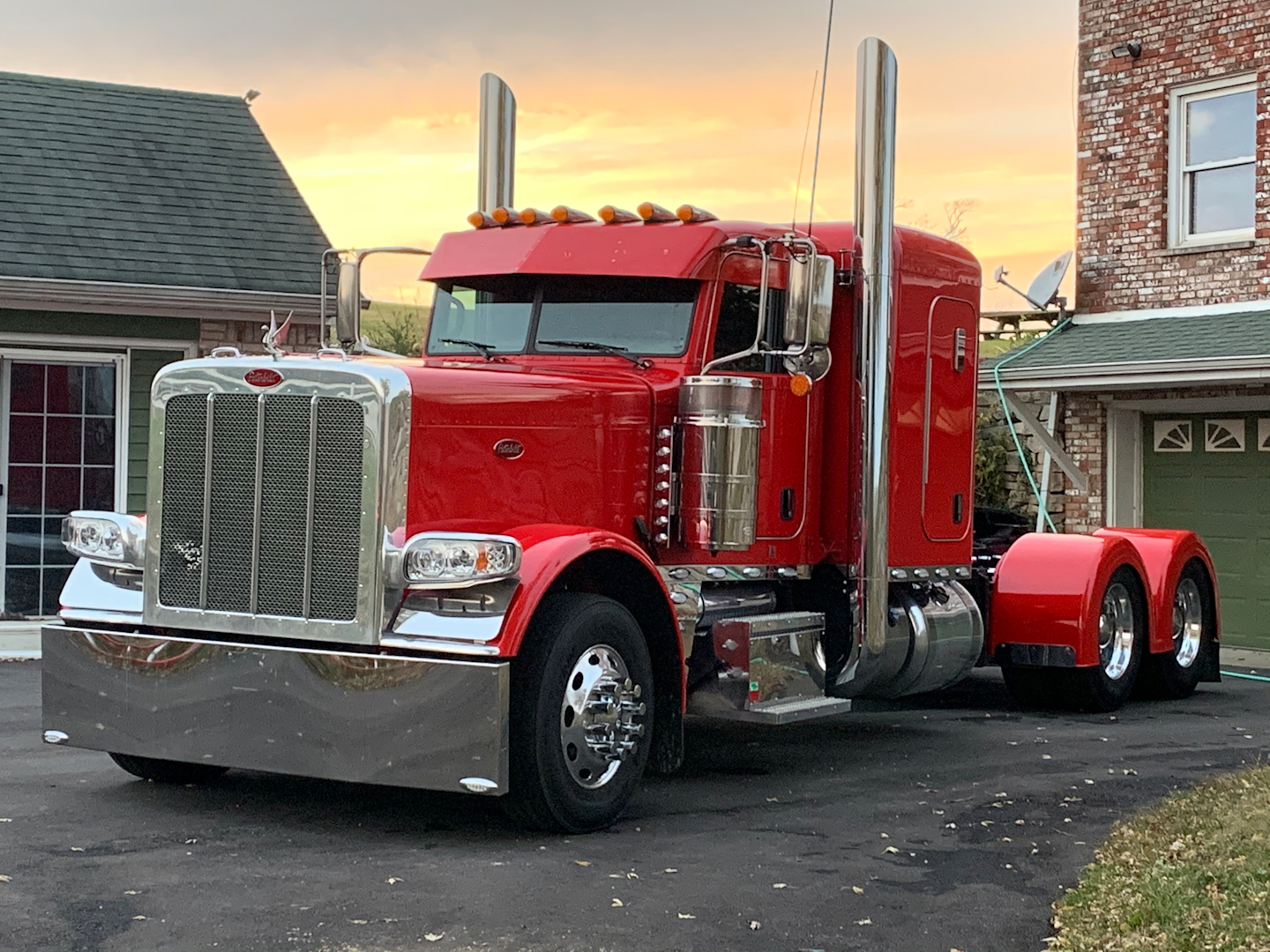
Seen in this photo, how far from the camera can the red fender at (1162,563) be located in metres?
11.6

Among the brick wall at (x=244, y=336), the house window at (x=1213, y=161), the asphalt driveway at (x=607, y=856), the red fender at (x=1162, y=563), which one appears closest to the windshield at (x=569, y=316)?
the asphalt driveway at (x=607, y=856)

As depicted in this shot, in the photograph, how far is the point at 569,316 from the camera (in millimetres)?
8211

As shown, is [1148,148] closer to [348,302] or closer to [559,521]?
[348,302]

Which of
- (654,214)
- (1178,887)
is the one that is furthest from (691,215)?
(1178,887)

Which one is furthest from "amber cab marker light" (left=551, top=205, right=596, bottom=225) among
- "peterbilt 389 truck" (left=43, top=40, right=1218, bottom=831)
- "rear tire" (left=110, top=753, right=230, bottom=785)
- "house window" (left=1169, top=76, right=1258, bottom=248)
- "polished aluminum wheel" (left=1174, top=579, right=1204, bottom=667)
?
"house window" (left=1169, top=76, right=1258, bottom=248)

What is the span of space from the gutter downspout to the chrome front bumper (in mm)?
2722

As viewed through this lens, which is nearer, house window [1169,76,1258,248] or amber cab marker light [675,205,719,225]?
amber cab marker light [675,205,719,225]

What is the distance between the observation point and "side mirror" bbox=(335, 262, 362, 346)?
8.94 meters

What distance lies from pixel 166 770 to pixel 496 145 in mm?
4482

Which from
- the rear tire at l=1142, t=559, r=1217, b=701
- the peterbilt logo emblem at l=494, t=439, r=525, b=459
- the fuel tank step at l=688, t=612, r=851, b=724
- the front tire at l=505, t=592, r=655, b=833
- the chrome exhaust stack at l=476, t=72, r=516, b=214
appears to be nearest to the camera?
the front tire at l=505, t=592, r=655, b=833

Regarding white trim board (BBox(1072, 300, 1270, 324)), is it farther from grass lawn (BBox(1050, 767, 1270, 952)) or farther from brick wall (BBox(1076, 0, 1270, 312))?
grass lawn (BBox(1050, 767, 1270, 952))

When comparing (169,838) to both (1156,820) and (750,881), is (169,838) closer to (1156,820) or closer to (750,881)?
(750,881)

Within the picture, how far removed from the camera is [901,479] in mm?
8938

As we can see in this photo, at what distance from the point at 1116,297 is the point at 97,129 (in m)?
9.86
